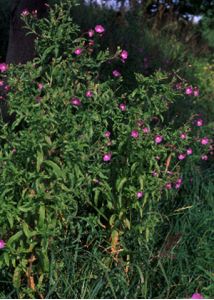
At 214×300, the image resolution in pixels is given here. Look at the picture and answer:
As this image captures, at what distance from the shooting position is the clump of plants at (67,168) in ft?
9.79

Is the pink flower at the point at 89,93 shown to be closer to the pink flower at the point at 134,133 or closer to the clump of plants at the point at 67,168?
the clump of plants at the point at 67,168

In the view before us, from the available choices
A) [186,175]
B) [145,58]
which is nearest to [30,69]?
[186,175]

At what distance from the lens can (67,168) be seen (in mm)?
3043

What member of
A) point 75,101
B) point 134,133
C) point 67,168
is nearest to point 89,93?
point 75,101

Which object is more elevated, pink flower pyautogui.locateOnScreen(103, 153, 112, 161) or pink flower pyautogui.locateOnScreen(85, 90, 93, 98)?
pink flower pyautogui.locateOnScreen(85, 90, 93, 98)

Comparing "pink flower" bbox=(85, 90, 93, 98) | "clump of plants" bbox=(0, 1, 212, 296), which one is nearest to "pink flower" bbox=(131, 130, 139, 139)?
"clump of plants" bbox=(0, 1, 212, 296)

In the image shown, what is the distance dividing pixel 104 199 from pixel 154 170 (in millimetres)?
322

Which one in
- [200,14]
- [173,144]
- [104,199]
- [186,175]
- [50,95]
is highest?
[50,95]

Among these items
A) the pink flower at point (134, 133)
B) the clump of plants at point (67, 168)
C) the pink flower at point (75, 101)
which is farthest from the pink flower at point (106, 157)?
the pink flower at point (75, 101)

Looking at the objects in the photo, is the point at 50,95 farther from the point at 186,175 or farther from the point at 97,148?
the point at 186,175

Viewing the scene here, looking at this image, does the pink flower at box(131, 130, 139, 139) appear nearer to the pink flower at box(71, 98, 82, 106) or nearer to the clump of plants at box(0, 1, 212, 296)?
the clump of plants at box(0, 1, 212, 296)

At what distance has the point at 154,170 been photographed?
342 cm

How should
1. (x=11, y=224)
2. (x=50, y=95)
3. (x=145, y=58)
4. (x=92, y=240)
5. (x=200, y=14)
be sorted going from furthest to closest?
(x=200, y=14)
(x=145, y=58)
(x=92, y=240)
(x=50, y=95)
(x=11, y=224)

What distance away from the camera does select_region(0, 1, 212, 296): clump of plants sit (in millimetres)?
2984
